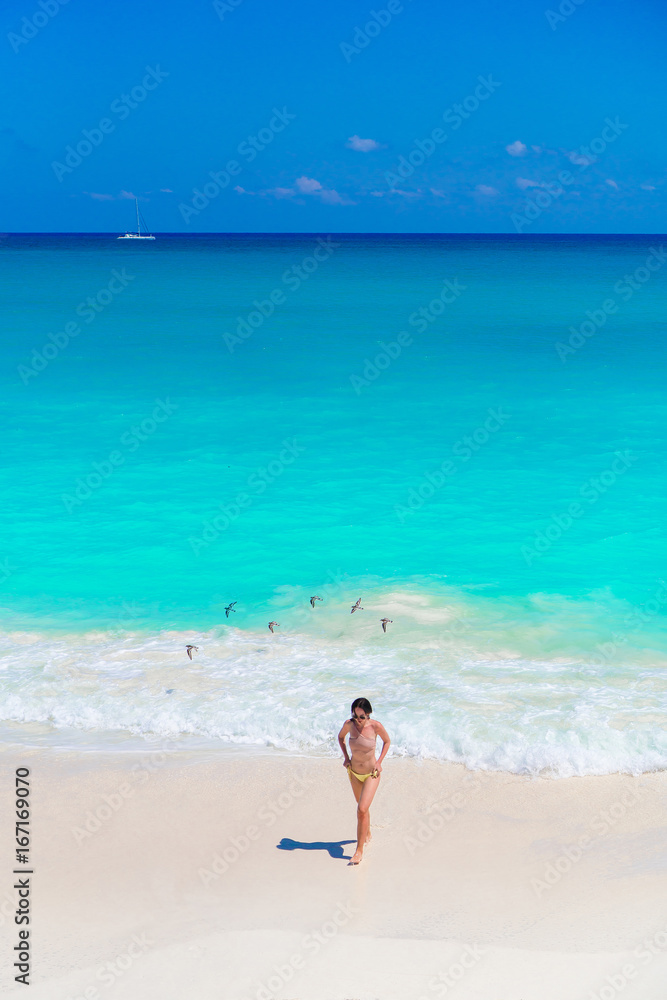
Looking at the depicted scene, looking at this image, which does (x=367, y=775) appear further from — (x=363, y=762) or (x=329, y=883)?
(x=329, y=883)

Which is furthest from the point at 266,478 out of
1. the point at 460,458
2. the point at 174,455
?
the point at 460,458

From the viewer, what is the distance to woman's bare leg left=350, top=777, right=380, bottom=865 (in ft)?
21.6

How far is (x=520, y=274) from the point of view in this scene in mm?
72062

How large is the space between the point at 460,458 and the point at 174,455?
703 cm

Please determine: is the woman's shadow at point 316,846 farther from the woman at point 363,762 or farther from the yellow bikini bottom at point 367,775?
the yellow bikini bottom at point 367,775

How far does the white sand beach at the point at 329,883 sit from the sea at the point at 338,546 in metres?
0.74

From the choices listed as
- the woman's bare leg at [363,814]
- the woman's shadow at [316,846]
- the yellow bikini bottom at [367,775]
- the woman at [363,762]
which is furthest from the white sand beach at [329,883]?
the yellow bikini bottom at [367,775]

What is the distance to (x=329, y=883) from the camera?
6.48m

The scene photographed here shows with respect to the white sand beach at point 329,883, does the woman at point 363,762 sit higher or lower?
higher

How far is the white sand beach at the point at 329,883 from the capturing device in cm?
566

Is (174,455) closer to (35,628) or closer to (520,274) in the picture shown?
(35,628)

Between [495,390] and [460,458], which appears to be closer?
[460,458]

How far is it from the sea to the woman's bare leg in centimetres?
178

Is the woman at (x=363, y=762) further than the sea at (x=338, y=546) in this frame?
No
